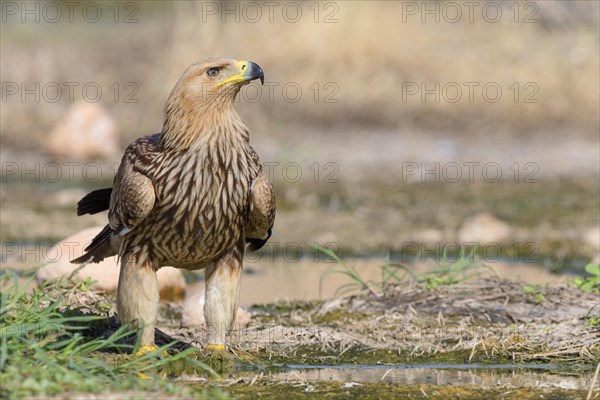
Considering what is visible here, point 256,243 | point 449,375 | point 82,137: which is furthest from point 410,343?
point 82,137

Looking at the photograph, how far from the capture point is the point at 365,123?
15.6 metres

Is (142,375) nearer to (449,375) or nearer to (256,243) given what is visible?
(256,243)

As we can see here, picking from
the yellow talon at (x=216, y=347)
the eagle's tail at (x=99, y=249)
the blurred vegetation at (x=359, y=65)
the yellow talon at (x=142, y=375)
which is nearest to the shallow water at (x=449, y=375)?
the yellow talon at (x=216, y=347)

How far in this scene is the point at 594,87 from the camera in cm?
1605

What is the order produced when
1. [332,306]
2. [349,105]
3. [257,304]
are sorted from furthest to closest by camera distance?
[349,105] < [257,304] < [332,306]

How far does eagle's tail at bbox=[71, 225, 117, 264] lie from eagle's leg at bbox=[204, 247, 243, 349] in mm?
766

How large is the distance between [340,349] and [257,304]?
5.64 feet

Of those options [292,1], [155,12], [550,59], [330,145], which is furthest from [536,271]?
[155,12]

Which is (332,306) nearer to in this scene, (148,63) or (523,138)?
(523,138)

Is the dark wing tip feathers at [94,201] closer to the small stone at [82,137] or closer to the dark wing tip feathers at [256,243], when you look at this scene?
the dark wing tip feathers at [256,243]

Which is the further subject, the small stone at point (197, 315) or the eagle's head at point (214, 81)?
the small stone at point (197, 315)

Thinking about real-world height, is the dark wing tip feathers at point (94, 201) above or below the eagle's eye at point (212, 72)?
below

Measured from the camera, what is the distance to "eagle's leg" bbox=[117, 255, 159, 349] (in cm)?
603

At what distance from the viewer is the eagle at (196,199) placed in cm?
588
